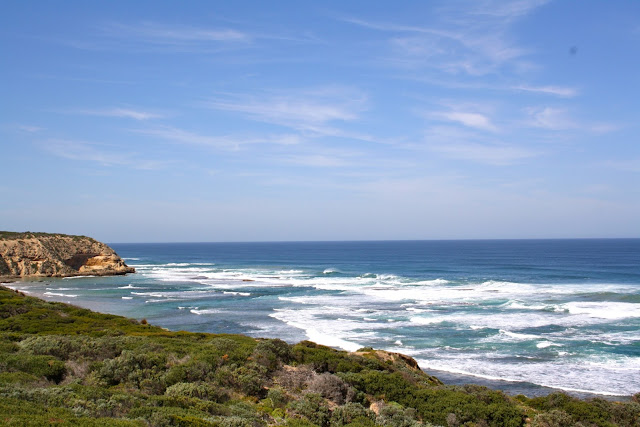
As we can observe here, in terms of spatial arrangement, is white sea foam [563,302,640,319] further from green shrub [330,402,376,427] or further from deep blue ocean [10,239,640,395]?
green shrub [330,402,376,427]

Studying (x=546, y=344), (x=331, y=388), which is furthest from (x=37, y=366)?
(x=546, y=344)

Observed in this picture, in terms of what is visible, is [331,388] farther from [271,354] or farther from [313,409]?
[271,354]

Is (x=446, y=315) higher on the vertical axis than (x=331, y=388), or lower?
lower

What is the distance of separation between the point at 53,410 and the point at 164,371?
5243mm

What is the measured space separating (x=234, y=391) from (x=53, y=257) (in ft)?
244

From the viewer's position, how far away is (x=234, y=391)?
42.7 feet

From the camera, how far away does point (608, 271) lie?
75562 millimetres

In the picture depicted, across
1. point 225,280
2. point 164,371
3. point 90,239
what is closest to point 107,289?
point 225,280

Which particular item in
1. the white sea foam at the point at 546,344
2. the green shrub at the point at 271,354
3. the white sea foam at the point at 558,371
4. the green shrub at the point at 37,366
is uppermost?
the green shrub at the point at 37,366

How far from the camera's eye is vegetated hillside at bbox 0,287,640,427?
30.9ft

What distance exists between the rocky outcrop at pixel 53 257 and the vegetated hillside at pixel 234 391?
63.5 metres

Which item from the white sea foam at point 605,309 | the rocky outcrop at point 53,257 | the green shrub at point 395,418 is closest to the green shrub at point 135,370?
the green shrub at point 395,418

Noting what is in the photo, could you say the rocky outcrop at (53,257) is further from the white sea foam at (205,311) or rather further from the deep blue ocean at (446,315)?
the white sea foam at (205,311)

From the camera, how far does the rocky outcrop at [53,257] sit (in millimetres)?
71062
